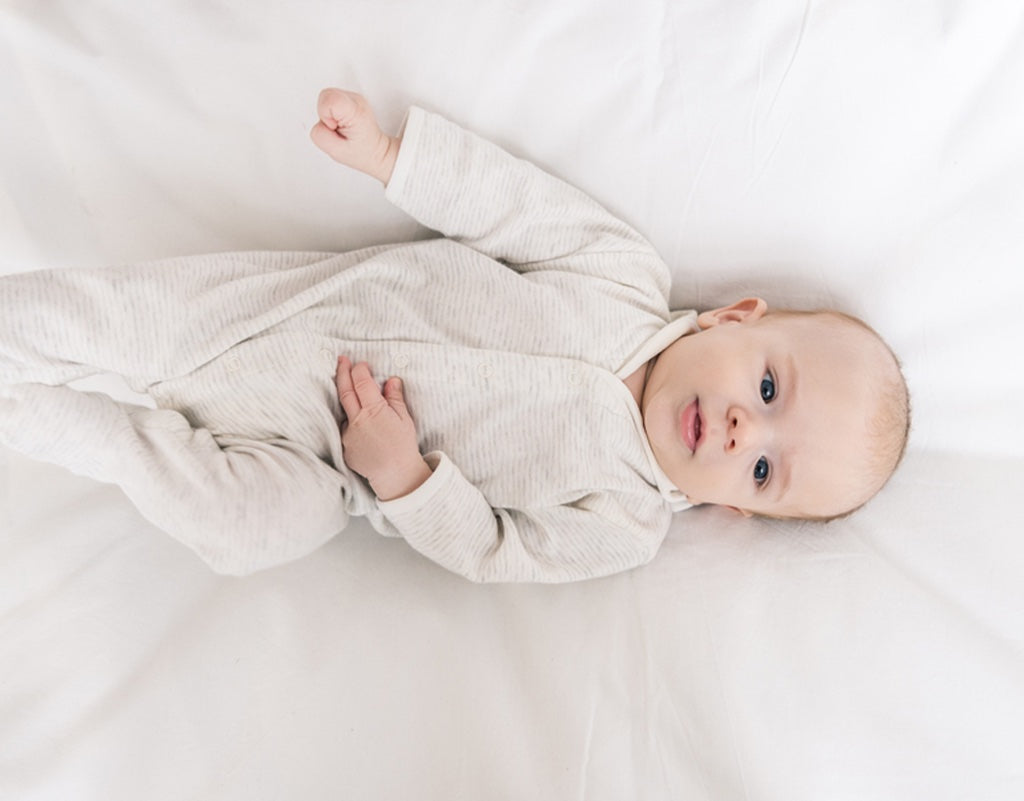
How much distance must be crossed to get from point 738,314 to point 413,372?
1.67ft

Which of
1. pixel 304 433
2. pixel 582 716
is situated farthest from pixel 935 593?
pixel 304 433

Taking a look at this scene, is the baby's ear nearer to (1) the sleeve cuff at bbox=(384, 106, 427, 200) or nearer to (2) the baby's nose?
(2) the baby's nose

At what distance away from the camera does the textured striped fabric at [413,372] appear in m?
1.01

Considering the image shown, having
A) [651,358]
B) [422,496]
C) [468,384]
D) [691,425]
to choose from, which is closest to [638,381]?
[651,358]

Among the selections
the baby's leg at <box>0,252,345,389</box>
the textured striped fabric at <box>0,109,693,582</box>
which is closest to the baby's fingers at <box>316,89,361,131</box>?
the textured striped fabric at <box>0,109,693,582</box>

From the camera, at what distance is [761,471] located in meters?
1.21

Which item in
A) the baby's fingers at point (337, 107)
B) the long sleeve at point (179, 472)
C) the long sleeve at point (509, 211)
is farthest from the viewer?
the long sleeve at point (509, 211)

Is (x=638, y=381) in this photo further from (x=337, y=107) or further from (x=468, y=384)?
(x=337, y=107)

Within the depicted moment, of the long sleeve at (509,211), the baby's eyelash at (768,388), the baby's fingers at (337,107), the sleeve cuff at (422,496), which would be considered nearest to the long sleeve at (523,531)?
the sleeve cuff at (422,496)

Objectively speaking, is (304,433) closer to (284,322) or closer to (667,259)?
(284,322)

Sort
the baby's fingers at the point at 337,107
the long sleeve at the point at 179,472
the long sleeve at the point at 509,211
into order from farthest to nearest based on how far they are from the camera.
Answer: the long sleeve at the point at 509,211
the baby's fingers at the point at 337,107
the long sleeve at the point at 179,472

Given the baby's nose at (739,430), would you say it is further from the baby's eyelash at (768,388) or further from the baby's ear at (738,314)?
the baby's ear at (738,314)

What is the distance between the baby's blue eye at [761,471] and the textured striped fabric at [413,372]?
0.14 metres

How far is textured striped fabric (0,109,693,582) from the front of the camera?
1008 mm
